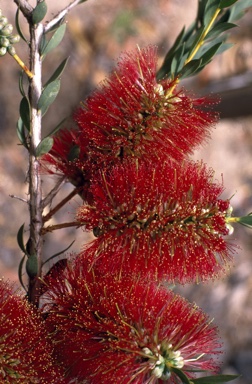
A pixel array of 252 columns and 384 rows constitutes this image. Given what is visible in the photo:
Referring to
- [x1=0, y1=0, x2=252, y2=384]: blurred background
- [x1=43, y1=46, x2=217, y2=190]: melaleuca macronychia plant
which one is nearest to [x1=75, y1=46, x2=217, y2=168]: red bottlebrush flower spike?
[x1=43, y1=46, x2=217, y2=190]: melaleuca macronychia plant

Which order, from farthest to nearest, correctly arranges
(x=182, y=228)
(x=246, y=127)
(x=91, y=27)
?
(x=246, y=127) < (x=91, y=27) < (x=182, y=228)

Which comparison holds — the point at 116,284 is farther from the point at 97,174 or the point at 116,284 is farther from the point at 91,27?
the point at 91,27

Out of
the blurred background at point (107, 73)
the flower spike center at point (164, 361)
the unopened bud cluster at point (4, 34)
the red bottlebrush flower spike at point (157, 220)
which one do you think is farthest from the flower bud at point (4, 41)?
the blurred background at point (107, 73)

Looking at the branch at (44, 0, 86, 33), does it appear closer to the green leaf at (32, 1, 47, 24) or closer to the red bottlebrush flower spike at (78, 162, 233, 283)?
the green leaf at (32, 1, 47, 24)

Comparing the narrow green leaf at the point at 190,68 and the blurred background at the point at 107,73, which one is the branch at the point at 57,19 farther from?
the blurred background at the point at 107,73

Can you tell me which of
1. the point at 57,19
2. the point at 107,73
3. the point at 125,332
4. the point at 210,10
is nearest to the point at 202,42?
the point at 210,10

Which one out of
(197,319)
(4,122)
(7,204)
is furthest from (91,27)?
(197,319)
